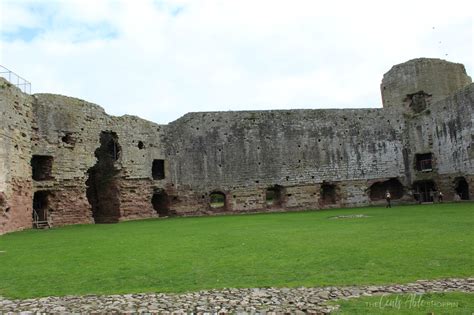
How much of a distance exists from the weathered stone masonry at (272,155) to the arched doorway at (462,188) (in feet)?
0.17

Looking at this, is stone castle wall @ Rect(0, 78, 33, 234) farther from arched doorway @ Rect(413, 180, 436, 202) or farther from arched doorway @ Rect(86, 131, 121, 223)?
arched doorway @ Rect(413, 180, 436, 202)

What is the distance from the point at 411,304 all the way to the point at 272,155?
20.5m

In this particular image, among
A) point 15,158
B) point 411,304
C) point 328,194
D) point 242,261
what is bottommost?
point 411,304

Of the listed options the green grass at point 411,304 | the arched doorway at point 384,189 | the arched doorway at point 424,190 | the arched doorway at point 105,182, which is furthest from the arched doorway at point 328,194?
the green grass at point 411,304

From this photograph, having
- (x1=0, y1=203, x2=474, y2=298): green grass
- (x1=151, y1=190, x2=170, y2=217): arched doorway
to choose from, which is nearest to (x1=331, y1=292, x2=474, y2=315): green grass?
(x1=0, y1=203, x2=474, y2=298): green grass

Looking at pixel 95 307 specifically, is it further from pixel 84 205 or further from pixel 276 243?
pixel 84 205

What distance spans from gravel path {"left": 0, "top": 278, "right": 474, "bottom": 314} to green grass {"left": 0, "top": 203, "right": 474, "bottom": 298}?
11.5 inches

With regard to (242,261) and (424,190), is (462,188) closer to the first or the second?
(424,190)

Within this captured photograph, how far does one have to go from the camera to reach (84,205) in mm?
20422

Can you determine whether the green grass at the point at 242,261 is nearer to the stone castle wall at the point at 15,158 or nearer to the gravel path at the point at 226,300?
the gravel path at the point at 226,300

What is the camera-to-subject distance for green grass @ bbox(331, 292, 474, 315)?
4.60m

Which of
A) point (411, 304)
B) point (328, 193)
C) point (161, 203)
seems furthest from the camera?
point (328, 193)

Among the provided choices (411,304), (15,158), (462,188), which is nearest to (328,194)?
(462,188)

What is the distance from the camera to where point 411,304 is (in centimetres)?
483
